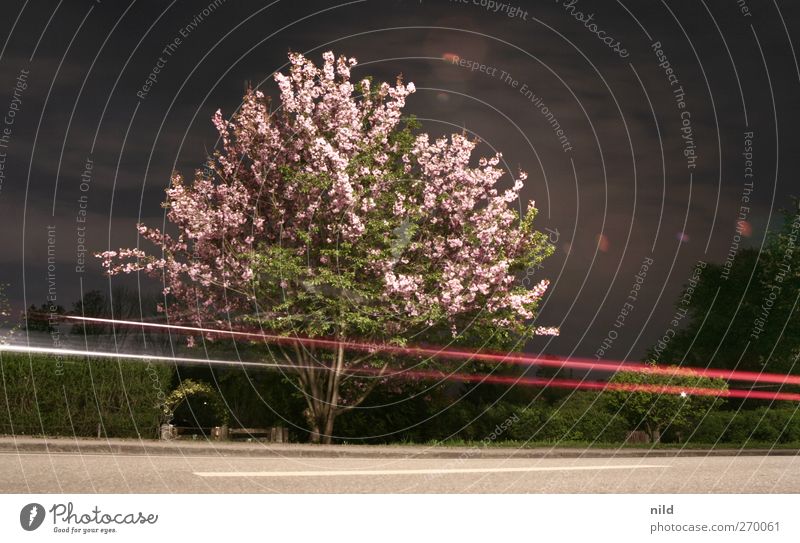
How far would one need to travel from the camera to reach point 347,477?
1210cm

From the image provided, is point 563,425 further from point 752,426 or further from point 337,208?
point 337,208

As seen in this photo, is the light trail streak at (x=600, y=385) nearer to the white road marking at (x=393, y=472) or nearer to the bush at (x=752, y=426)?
the bush at (x=752, y=426)

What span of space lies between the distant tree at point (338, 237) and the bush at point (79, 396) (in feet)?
11.8

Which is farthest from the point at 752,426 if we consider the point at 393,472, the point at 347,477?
the point at 347,477

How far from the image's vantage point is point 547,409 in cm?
3116

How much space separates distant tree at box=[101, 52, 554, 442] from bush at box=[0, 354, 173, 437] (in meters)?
3.59

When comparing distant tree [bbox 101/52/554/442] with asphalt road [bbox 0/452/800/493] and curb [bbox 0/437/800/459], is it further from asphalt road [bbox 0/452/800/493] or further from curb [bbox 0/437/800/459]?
asphalt road [bbox 0/452/800/493]

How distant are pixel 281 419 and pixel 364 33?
538 inches

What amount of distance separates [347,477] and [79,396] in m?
10.4

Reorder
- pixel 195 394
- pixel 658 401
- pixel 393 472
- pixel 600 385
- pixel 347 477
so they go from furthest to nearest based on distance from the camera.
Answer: pixel 600 385 < pixel 658 401 < pixel 195 394 < pixel 393 472 < pixel 347 477

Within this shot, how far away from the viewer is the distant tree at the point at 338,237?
2306 cm

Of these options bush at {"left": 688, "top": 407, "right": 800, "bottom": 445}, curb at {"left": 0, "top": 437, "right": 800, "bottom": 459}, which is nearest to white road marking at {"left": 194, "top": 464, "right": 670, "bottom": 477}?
curb at {"left": 0, "top": 437, "right": 800, "bottom": 459}

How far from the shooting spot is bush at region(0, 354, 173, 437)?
19469 millimetres

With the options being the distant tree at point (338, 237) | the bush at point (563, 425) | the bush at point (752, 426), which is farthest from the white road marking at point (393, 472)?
the bush at point (752, 426)
